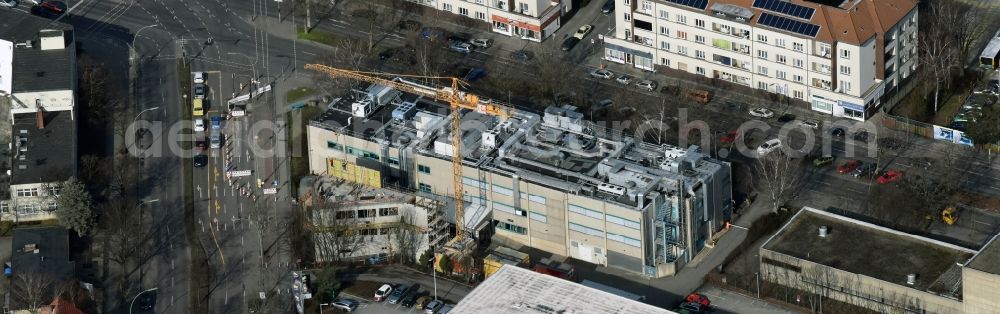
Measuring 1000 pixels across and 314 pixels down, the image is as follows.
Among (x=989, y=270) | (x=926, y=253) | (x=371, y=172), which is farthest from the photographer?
(x=371, y=172)

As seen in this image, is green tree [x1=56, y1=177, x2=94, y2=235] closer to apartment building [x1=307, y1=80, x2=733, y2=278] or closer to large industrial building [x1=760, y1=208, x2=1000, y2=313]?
apartment building [x1=307, y1=80, x2=733, y2=278]

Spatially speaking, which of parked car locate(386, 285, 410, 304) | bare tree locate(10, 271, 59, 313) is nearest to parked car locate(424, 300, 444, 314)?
parked car locate(386, 285, 410, 304)

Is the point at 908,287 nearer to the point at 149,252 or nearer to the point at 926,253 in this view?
the point at 926,253

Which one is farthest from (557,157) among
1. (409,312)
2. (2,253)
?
(2,253)

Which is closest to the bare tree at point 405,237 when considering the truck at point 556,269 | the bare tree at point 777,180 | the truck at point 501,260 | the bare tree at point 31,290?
the truck at point 501,260

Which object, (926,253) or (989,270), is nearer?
(989,270)

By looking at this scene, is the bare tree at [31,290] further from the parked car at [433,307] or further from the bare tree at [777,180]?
the bare tree at [777,180]

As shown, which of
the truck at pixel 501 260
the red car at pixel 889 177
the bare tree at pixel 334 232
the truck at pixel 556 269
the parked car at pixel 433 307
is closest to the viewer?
the parked car at pixel 433 307
